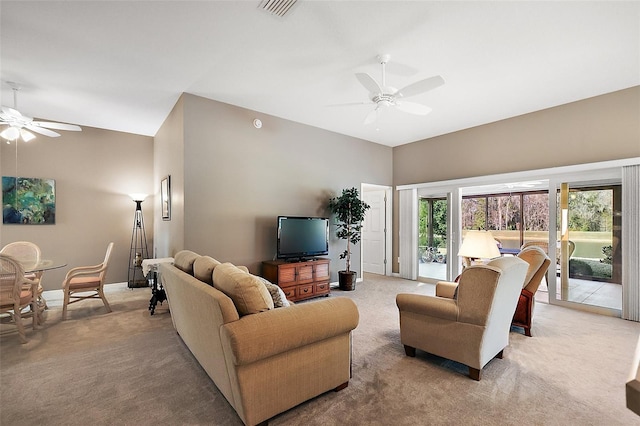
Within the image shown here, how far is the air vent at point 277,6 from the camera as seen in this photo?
2.32 metres

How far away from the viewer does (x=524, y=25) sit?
262 cm

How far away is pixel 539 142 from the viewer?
4648 mm

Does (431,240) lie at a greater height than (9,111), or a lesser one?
lesser

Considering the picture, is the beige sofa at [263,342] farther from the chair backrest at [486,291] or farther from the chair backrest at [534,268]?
the chair backrest at [534,268]

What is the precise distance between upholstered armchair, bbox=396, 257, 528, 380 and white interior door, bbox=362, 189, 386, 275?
4211mm

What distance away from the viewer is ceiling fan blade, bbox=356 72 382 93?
2733 millimetres

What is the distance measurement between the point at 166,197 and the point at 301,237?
2319mm

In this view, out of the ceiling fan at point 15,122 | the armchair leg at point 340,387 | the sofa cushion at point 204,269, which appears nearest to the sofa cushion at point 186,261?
the sofa cushion at point 204,269

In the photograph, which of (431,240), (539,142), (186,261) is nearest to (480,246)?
(539,142)

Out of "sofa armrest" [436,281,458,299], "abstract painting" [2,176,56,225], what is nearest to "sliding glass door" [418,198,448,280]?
"sofa armrest" [436,281,458,299]

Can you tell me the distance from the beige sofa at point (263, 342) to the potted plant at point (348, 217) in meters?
3.17

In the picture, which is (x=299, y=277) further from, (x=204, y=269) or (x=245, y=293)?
(x=245, y=293)

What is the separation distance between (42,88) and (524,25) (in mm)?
5594

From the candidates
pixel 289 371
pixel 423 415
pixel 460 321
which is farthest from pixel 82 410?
pixel 460 321
